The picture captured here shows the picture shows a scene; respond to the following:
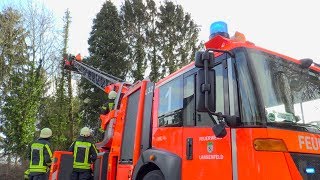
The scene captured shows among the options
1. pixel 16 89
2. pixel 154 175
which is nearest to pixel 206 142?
pixel 154 175

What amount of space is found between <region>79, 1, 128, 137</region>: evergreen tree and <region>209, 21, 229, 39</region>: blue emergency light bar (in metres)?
20.8

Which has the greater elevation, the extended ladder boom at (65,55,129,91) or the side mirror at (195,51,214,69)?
the extended ladder boom at (65,55,129,91)

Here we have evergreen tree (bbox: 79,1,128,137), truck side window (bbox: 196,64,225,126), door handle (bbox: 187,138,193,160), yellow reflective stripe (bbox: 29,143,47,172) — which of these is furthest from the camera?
evergreen tree (bbox: 79,1,128,137)

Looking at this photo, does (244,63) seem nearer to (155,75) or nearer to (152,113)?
(152,113)

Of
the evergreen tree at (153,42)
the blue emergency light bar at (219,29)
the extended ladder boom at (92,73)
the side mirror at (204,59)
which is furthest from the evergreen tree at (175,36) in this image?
the side mirror at (204,59)

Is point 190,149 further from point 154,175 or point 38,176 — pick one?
point 38,176

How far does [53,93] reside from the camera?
25.5 meters

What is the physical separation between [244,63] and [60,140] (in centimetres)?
2000

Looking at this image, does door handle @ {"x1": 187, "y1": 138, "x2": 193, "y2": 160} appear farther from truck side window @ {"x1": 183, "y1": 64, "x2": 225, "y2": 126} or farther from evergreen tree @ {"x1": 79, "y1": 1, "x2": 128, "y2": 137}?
evergreen tree @ {"x1": 79, "y1": 1, "x2": 128, "y2": 137}

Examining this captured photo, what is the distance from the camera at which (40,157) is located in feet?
24.9

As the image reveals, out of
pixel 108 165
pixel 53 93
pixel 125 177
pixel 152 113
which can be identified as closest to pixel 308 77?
pixel 152 113

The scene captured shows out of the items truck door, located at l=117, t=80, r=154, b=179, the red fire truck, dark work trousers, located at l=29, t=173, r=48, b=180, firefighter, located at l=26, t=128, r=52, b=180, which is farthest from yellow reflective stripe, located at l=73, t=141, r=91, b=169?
A: the red fire truck

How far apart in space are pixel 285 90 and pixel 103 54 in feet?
79.9

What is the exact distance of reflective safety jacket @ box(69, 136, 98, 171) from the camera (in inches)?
275
